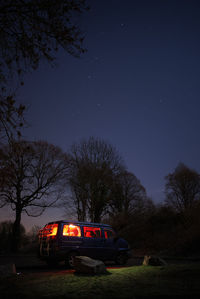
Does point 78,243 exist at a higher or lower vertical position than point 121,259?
higher

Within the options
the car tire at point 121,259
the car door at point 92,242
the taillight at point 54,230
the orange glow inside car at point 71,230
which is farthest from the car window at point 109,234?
the taillight at point 54,230

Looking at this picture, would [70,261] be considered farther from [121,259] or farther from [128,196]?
[128,196]

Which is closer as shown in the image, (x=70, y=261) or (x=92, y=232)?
(x=70, y=261)

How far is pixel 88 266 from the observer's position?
8.48 meters

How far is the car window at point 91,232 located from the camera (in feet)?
40.2

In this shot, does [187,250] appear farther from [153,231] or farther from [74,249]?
[74,249]

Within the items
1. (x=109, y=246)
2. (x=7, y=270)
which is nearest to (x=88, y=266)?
(x=7, y=270)

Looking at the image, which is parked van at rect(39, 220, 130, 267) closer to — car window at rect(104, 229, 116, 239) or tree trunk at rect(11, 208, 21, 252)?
car window at rect(104, 229, 116, 239)

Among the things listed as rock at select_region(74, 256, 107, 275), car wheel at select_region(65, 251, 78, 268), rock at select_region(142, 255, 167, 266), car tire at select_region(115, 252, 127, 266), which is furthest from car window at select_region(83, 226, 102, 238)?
rock at select_region(74, 256, 107, 275)

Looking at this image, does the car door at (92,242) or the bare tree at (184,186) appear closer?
the car door at (92,242)

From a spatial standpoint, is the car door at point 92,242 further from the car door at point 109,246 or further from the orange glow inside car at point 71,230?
the orange glow inside car at point 71,230

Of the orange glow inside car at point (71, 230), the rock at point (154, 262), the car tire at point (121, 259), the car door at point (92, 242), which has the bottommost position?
the car tire at point (121, 259)

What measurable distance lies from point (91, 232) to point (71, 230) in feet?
4.72

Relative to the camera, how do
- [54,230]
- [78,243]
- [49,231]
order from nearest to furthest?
1. [54,230]
2. [49,231]
3. [78,243]
